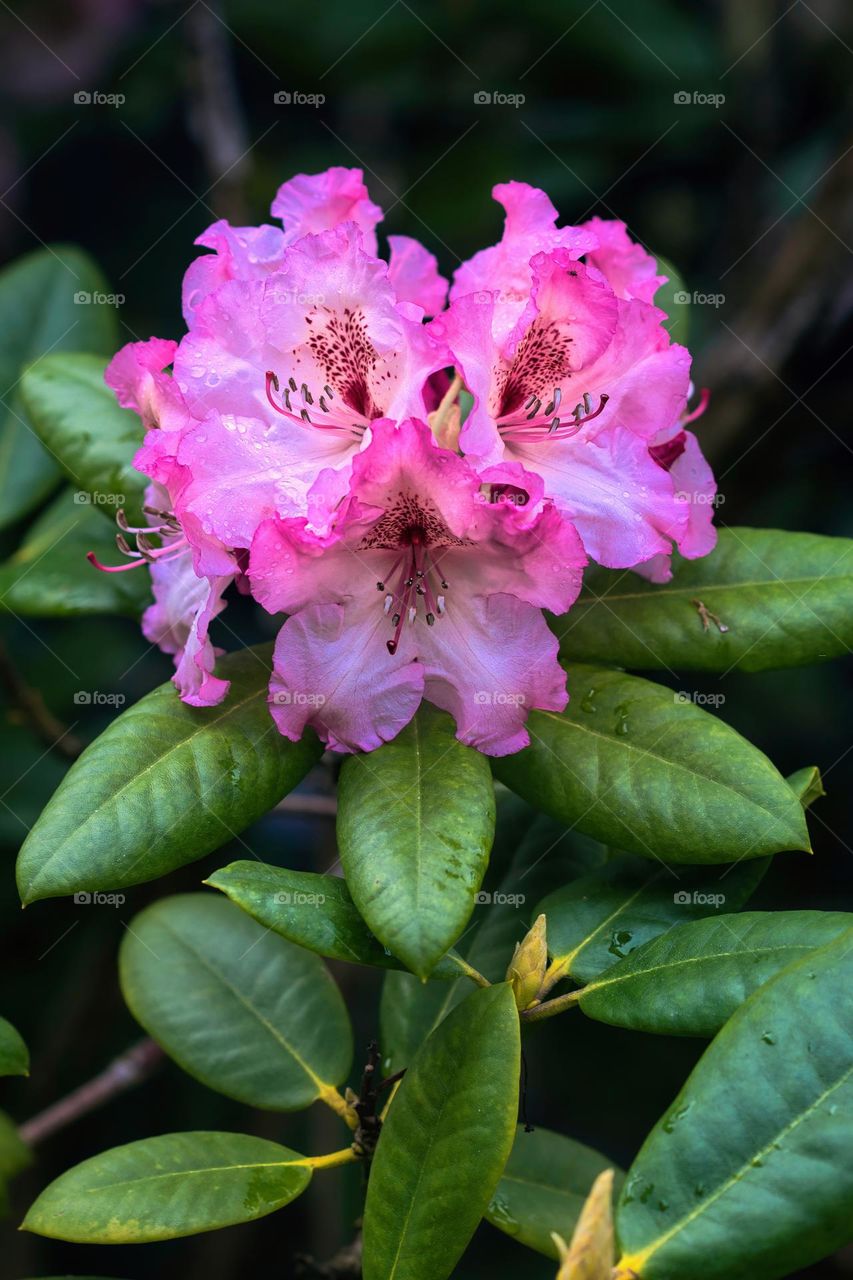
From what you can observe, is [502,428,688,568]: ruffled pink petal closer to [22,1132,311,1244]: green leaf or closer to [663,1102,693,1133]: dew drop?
[663,1102,693,1133]: dew drop

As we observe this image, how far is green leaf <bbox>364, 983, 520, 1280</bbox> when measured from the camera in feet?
2.86

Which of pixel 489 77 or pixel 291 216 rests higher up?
pixel 291 216

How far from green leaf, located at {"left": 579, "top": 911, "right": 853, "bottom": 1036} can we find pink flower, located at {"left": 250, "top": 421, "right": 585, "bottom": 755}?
0.21 metres

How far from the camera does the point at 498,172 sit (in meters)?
2.61

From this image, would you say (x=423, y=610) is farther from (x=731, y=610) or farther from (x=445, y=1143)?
(x=445, y=1143)

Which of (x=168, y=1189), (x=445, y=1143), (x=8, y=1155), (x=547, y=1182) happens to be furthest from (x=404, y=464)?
(x=8, y=1155)

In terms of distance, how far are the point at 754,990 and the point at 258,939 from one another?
22.7 inches

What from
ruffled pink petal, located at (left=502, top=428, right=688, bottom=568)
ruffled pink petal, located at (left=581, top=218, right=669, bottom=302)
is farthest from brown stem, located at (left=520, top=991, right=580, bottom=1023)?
ruffled pink petal, located at (left=581, top=218, right=669, bottom=302)

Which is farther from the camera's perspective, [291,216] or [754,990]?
[291,216]

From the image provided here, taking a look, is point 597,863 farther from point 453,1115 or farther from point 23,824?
point 23,824

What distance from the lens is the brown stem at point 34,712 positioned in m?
1.62

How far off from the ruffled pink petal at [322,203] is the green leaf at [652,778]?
1.59 ft

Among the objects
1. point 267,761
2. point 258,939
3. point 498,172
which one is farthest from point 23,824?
point 498,172

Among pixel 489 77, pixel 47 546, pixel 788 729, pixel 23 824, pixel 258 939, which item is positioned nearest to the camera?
pixel 258 939
